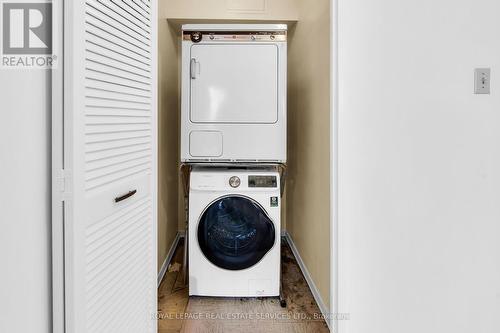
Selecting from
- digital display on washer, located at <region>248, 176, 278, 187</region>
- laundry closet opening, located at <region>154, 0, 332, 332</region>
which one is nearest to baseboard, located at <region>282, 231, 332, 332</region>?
laundry closet opening, located at <region>154, 0, 332, 332</region>

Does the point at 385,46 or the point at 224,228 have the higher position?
the point at 385,46

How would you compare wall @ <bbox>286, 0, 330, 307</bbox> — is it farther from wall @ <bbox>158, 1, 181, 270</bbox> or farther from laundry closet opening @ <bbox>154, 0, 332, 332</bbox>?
wall @ <bbox>158, 1, 181, 270</bbox>

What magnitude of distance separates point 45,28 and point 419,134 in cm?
166

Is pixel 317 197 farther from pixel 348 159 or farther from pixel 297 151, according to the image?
pixel 297 151

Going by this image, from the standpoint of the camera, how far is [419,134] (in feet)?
5.79

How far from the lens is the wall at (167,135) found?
2693 mm

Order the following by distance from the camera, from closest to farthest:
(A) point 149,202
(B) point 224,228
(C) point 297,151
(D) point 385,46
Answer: (A) point 149,202, (D) point 385,46, (B) point 224,228, (C) point 297,151

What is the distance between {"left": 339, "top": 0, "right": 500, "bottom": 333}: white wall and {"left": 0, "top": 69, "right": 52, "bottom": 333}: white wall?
4.67ft

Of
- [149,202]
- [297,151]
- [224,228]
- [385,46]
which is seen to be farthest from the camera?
[297,151]

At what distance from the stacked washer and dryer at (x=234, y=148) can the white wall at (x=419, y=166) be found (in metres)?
0.63

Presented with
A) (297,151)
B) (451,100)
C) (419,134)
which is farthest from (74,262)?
(297,151)

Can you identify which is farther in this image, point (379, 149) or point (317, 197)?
point (317, 197)

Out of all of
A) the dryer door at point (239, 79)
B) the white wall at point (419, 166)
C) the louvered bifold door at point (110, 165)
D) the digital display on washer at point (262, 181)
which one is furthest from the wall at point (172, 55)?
the white wall at point (419, 166)

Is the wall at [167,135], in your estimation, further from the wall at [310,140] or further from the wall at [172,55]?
the wall at [310,140]
